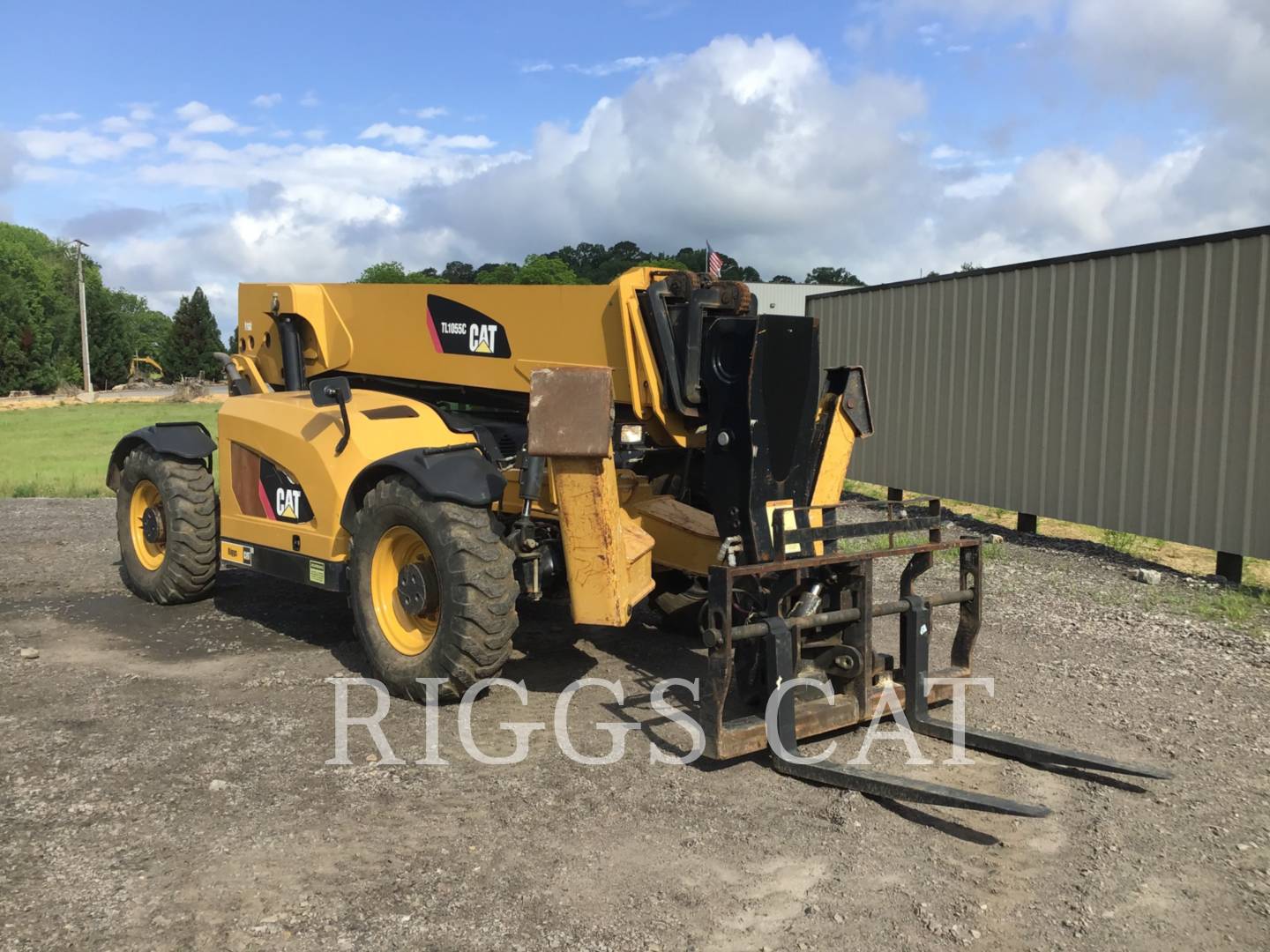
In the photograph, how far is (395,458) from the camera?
5.77 m

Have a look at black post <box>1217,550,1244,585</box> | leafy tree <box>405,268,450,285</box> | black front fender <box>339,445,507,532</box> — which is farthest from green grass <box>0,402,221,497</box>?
black post <box>1217,550,1244,585</box>

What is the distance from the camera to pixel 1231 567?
904cm

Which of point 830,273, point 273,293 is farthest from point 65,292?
point 273,293

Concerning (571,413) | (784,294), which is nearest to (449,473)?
(571,413)

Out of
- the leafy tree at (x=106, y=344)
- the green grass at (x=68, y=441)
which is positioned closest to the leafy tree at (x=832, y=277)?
the green grass at (x=68, y=441)

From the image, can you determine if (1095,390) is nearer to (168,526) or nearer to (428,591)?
(428,591)

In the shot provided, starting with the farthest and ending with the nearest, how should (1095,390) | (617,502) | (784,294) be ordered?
(784,294) → (1095,390) → (617,502)

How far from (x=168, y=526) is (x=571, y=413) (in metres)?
4.18

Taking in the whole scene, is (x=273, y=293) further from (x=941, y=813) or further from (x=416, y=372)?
(x=941, y=813)

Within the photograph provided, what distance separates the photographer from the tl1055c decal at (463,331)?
20.9 feet

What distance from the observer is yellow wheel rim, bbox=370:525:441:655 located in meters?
5.87

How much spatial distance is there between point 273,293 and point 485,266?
4847 millimetres

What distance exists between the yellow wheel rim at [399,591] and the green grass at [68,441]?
490 inches

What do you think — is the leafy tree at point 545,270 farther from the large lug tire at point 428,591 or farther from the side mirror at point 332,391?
the large lug tire at point 428,591
